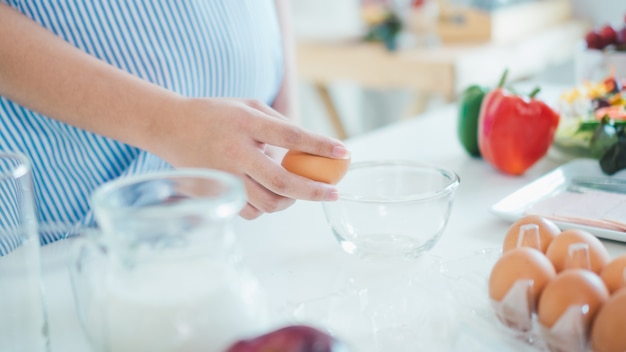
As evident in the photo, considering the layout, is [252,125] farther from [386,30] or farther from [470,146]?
[386,30]

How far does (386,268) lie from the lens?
731 mm

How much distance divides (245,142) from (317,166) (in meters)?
0.08

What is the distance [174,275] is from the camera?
1.45ft

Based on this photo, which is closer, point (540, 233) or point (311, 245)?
point (540, 233)

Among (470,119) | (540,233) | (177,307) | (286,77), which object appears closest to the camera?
(177,307)

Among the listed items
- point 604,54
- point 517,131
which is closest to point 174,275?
point 517,131

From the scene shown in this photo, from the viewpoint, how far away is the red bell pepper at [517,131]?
1020 millimetres

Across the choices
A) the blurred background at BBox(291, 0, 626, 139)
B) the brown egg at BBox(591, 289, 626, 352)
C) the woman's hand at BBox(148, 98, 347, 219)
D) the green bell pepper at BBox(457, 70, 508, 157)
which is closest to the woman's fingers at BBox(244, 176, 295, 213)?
the woman's hand at BBox(148, 98, 347, 219)

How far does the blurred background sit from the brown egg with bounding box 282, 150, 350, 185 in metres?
1.54

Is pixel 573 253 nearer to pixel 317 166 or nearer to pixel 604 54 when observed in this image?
pixel 317 166

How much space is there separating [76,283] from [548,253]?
1.28 ft

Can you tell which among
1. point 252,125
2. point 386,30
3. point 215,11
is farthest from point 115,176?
point 386,30

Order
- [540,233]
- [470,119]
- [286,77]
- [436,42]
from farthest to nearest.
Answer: [436,42]
[286,77]
[470,119]
[540,233]

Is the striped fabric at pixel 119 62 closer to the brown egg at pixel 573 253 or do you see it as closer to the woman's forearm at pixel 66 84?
the woman's forearm at pixel 66 84
